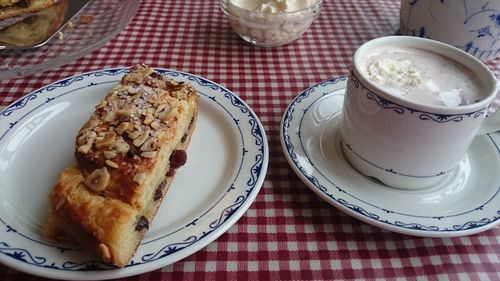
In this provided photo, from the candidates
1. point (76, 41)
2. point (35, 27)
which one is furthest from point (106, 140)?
point (35, 27)

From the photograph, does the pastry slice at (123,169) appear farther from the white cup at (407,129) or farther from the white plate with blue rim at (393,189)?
the white cup at (407,129)

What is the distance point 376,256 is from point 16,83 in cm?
122

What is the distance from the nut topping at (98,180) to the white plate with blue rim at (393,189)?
417 mm

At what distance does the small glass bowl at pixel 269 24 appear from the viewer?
1424 millimetres

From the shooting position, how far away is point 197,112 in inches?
45.1

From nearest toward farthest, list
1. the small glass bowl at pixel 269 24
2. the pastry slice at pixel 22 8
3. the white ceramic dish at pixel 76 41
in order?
the white ceramic dish at pixel 76 41
the small glass bowl at pixel 269 24
the pastry slice at pixel 22 8

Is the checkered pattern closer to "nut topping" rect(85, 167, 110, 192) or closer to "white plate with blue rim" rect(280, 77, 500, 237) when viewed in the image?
"white plate with blue rim" rect(280, 77, 500, 237)

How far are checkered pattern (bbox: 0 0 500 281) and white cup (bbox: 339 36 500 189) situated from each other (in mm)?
138

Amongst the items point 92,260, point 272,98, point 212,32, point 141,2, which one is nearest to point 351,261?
point 92,260

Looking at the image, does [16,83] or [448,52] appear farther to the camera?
[16,83]

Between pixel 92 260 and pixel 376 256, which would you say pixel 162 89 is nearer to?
pixel 92 260

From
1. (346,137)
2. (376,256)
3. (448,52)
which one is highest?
(448,52)

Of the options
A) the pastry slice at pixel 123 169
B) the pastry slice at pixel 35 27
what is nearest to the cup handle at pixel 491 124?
the pastry slice at pixel 123 169

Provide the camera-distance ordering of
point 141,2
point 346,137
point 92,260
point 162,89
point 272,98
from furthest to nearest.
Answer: point 141,2, point 272,98, point 162,89, point 346,137, point 92,260
